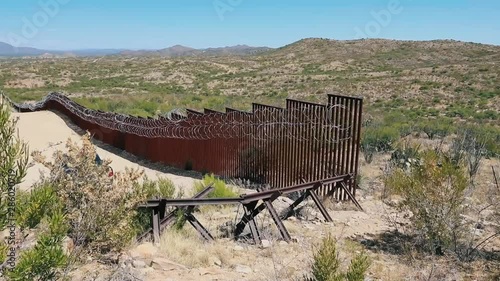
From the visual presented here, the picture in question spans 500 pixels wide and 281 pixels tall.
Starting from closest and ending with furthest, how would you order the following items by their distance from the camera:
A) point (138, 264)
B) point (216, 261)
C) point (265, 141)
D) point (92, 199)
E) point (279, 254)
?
point (92, 199)
point (138, 264)
point (216, 261)
point (279, 254)
point (265, 141)

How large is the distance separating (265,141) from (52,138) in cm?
1109

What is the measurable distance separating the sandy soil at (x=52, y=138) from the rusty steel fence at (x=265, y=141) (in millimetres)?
793

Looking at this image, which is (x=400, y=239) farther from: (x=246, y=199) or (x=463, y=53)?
(x=463, y=53)

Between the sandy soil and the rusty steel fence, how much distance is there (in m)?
0.79

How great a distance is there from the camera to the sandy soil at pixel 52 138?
43.5 feet

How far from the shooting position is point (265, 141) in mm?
11320

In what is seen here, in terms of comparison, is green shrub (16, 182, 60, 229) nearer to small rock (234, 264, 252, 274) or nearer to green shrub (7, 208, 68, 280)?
green shrub (7, 208, 68, 280)

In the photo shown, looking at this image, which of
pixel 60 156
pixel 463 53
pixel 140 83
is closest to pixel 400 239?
pixel 60 156

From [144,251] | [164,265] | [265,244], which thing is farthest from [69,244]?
[265,244]

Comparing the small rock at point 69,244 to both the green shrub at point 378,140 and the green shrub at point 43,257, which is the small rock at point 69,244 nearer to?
the green shrub at point 43,257

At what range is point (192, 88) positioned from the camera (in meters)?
57.3

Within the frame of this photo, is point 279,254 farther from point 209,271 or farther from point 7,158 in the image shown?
point 7,158

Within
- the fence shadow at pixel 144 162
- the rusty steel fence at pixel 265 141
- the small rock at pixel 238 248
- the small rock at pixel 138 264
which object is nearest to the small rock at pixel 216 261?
the small rock at pixel 238 248

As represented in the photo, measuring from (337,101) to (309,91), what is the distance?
128 ft
